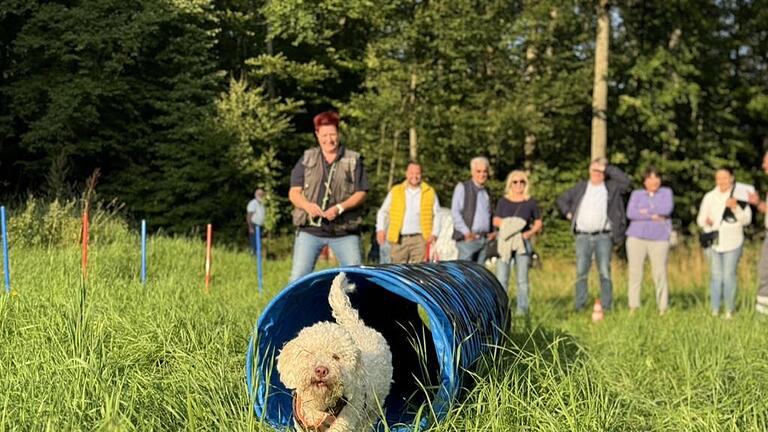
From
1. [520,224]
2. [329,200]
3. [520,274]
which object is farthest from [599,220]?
[329,200]

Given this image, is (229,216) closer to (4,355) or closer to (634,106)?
(634,106)

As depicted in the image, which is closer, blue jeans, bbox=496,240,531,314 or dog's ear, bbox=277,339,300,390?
dog's ear, bbox=277,339,300,390

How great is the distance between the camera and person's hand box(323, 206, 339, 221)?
17.7 feet

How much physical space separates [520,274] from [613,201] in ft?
4.97

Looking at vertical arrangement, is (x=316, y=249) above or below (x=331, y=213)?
below

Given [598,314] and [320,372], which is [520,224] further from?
[320,372]

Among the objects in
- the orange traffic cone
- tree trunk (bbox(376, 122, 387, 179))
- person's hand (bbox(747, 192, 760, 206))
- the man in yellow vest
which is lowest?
the orange traffic cone

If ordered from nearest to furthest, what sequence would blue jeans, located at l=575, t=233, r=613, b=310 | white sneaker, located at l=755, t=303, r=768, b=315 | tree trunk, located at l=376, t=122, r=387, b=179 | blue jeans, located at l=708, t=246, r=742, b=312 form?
white sneaker, located at l=755, t=303, r=768, b=315 < blue jeans, located at l=708, t=246, r=742, b=312 < blue jeans, located at l=575, t=233, r=613, b=310 < tree trunk, located at l=376, t=122, r=387, b=179

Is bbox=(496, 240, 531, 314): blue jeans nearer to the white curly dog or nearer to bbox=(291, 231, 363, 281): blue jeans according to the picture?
bbox=(291, 231, 363, 281): blue jeans

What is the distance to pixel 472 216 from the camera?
8.12 m

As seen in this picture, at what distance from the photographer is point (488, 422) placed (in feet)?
10.9

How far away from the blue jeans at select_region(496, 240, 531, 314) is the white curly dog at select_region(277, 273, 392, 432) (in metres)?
4.71

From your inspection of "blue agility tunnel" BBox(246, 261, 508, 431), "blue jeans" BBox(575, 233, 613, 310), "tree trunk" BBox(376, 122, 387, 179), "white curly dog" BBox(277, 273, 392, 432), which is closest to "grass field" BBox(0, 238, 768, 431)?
"blue agility tunnel" BBox(246, 261, 508, 431)

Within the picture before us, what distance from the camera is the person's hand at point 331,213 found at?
5.41 m
